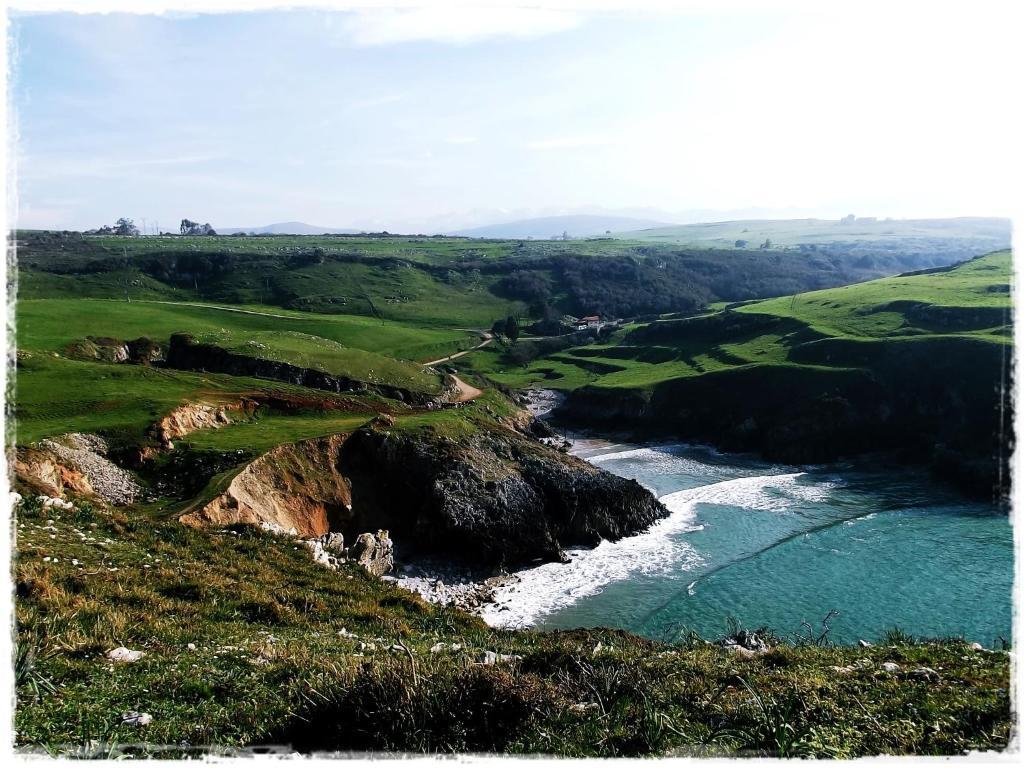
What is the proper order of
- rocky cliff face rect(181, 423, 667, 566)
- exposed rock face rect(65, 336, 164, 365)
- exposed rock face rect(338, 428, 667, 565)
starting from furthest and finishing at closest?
exposed rock face rect(65, 336, 164, 365)
exposed rock face rect(338, 428, 667, 565)
rocky cliff face rect(181, 423, 667, 566)

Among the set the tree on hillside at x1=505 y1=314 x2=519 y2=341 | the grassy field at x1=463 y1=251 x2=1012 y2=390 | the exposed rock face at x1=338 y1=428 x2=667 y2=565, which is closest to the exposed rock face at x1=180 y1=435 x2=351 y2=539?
the exposed rock face at x1=338 y1=428 x2=667 y2=565

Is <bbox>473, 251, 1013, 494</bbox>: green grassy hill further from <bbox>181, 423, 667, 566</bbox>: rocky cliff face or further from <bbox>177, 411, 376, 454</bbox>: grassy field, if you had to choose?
<bbox>177, 411, 376, 454</bbox>: grassy field

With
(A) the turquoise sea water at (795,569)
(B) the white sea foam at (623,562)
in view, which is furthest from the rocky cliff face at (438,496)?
(A) the turquoise sea water at (795,569)

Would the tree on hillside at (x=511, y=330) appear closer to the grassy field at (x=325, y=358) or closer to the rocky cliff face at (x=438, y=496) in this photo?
the grassy field at (x=325, y=358)

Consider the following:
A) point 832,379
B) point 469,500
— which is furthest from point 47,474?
point 832,379

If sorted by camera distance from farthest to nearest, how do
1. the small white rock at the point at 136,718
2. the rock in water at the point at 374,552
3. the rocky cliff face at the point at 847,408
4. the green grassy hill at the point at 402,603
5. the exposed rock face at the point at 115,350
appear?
the rocky cliff face at the point at 847,408, the exposed rock face at the point at 115,350, the rock in water at the point at 374,552, the small white rock at the point at 136,718, the green grassy hill at the point at 402,603
